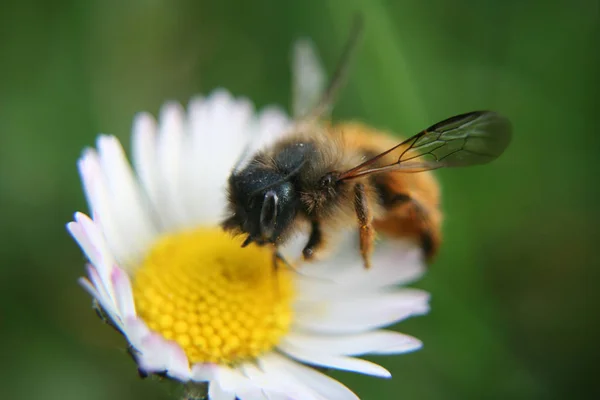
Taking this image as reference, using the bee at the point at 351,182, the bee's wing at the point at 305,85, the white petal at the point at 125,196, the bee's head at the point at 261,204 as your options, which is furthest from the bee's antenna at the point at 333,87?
the bee's head at the point at 261,204

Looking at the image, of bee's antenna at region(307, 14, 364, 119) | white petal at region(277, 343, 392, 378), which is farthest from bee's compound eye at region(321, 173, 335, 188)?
bee's antenna at region(307, 14, 364, 119)

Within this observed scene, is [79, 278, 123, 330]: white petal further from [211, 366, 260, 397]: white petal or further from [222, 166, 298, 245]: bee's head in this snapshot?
[222, 166, 298, 245]: bee's head

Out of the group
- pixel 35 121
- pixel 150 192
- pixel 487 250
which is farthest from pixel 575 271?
pixel 35 121

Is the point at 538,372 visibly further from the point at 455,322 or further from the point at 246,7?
the point at 246,7

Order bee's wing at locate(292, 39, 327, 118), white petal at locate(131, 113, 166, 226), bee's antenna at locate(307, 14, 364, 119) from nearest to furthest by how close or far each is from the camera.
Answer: white petal at locate(131, 113, 166, 226), bee's antenna at locate(307, 14, 364, 119), bee's wing at locate(292, 39, 327, 118)

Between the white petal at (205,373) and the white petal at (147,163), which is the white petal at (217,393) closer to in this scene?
the white petal at (205,373)

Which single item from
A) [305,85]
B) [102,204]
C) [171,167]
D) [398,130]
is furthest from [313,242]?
[398,130]
